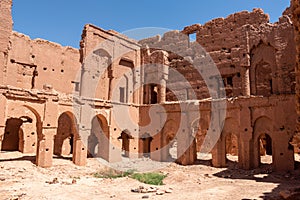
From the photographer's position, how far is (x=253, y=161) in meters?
18.1

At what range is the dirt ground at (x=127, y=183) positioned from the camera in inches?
449

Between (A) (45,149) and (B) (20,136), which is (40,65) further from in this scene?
(A) (45,149)

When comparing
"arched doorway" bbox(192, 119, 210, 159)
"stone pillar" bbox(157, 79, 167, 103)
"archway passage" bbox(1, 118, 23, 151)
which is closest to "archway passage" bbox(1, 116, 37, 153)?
"archway passage" bbox(1, 118, 23, 151)

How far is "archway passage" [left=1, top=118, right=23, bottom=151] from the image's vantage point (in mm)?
22234

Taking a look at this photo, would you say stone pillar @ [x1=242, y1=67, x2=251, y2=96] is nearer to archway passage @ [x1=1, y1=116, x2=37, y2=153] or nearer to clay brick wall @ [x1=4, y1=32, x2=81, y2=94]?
clay brick wall @ [x1=4, y1=32, x2=81, y2=94]

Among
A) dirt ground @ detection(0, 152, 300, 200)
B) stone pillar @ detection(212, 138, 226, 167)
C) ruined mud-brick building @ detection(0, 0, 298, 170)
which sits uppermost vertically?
ruined mud-brick building @ detection(0, 0, 298, 170)

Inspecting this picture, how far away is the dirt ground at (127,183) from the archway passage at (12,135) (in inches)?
120

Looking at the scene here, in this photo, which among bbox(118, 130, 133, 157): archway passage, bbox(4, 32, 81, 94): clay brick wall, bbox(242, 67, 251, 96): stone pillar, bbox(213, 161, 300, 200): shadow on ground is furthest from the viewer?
bbox(118, 130, 133, 157): archway passage

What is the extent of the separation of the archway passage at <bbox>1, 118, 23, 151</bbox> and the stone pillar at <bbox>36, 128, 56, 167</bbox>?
19.4ft

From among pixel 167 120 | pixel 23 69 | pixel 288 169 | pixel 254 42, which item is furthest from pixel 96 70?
pixel 288 169

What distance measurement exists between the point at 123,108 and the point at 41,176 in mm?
9627

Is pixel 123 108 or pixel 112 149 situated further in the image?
pixel 123 108

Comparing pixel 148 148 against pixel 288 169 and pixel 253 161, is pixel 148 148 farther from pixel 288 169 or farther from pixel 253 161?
pixel 288 169

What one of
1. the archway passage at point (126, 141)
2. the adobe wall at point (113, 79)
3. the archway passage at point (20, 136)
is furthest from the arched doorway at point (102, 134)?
the archway passage at point (20, 136)
